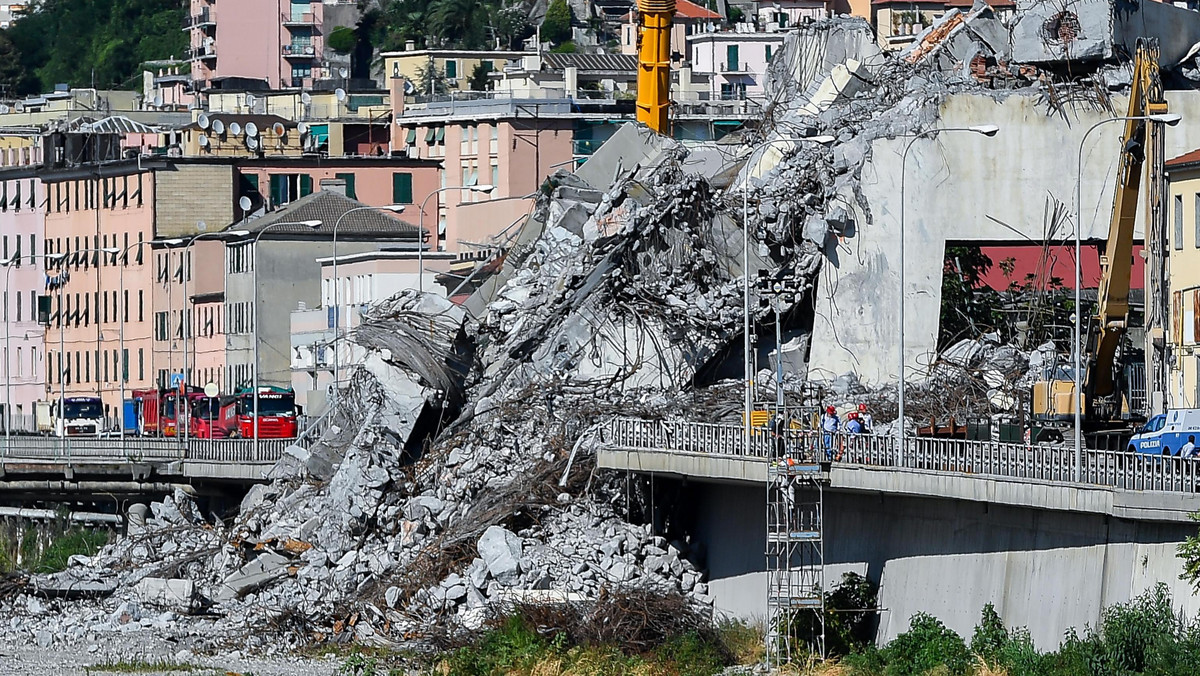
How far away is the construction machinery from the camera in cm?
9481

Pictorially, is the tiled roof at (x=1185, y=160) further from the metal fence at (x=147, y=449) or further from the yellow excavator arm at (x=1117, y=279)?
the metal fence at (x=147, y=449)

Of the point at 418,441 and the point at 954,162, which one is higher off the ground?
the point at 954,162

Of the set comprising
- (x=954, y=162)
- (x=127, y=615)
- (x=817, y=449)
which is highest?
(x=954, y=162)

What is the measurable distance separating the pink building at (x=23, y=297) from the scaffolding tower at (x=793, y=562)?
85532 mm

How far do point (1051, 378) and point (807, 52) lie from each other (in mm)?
25374

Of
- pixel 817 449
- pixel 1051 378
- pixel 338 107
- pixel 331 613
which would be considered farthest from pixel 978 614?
pixel 338 107

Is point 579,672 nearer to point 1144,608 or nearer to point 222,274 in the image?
point 1144,608

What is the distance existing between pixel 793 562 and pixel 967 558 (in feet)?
14.9

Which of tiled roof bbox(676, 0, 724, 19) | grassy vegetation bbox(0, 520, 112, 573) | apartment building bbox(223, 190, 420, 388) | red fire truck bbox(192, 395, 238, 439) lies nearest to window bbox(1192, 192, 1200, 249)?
grassy vegetation bbox(0, 520, 112, 573)

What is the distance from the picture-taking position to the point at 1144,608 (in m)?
52.5

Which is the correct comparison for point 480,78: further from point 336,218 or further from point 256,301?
point 256,301

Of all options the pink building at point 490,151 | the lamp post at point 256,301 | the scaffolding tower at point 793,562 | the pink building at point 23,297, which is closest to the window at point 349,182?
the pink building at point 490,151

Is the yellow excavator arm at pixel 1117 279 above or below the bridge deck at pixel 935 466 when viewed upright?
above

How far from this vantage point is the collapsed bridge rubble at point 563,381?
6975 centimetres
